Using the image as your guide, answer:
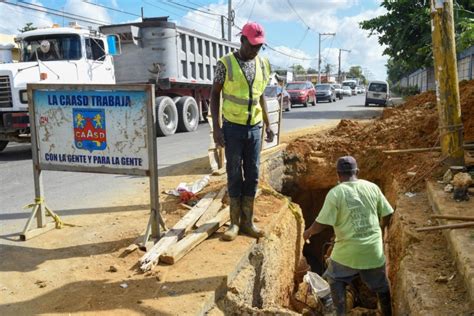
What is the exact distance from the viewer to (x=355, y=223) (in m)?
4.04

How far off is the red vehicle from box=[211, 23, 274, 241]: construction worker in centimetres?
2392

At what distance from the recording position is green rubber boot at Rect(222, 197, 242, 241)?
15.3ft

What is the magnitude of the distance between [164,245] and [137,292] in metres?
0.75

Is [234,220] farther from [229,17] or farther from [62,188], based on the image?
[229,17]

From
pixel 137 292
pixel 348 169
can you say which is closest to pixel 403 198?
pixel 348 169

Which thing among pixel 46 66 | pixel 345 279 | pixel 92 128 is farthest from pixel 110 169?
pixel 46 66

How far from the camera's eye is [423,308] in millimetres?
3551

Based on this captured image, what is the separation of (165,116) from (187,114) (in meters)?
1.43

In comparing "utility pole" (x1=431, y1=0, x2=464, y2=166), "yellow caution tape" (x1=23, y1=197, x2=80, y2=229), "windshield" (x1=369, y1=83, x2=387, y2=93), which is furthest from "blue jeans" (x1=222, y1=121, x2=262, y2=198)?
"windshield" (x1=369, y1=83, x2=387, y2=93)

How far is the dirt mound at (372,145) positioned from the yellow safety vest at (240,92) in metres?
4.38

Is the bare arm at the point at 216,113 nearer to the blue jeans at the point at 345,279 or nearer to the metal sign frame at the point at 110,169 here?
the metal sign frame at the point at 110,169

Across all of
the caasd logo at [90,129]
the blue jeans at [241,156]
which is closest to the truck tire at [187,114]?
the caasd logo at [90,129]

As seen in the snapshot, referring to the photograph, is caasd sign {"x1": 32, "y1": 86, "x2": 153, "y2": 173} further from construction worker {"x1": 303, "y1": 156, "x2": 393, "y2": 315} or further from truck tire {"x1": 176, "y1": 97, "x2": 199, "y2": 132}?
truck tire {"x1": 176, "y1": 97, "x2": 199, "y2": 132}

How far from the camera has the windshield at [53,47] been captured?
10.8 meters
